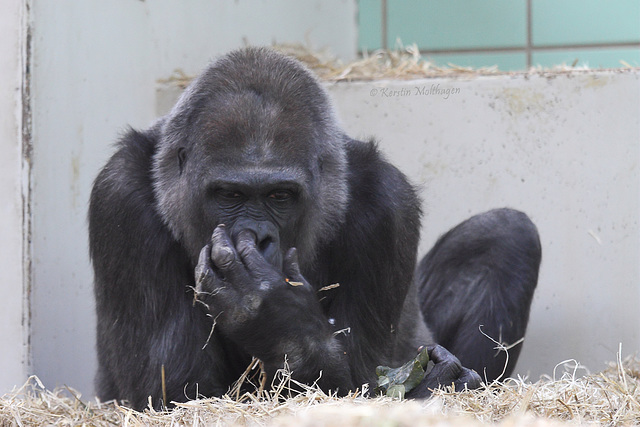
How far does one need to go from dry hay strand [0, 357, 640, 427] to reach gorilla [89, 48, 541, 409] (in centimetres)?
19

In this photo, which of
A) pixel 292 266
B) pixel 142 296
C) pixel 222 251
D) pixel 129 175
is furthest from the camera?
pixel 129 175

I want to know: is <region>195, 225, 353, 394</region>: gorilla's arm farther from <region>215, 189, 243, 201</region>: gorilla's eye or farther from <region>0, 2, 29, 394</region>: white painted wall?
<region>0, 2, 29, 394</region>: white painted wall

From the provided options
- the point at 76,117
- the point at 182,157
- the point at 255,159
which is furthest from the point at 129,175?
the point at 76,117

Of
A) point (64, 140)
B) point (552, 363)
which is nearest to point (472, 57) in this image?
point (552, 363)

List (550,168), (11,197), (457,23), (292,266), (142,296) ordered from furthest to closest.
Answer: (457,23), (550,168), (11,197), (142,296), (292,266)

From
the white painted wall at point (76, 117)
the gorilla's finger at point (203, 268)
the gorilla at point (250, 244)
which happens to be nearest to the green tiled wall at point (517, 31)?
the white painted wall at point (76, 117)

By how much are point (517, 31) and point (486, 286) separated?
2.96 meters

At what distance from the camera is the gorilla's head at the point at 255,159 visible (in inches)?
131

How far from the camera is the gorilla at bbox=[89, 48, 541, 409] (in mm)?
3221

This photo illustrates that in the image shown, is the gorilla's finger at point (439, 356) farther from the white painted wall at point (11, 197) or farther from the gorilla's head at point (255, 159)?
the white painted wall at point (11, 197)

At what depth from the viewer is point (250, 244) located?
3.18 meters

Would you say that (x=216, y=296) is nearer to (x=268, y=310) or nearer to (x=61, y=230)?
(x=268, y=310)

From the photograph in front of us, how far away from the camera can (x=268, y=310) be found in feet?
10.3

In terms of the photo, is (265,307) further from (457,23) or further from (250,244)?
(457,23)
